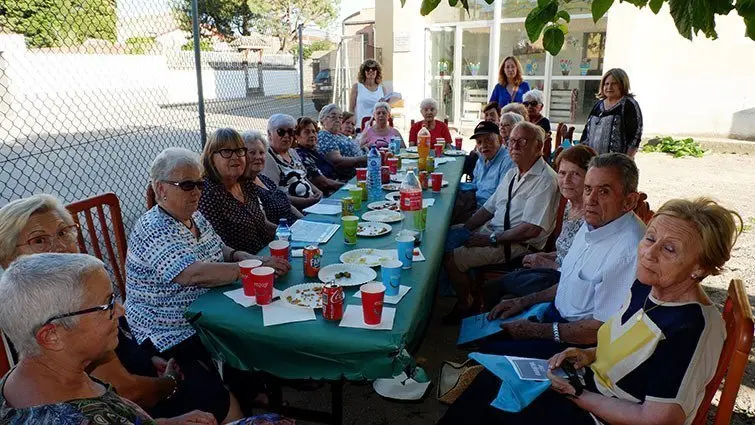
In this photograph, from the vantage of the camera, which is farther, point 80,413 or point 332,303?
point 332,303

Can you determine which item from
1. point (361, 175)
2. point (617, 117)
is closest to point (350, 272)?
point (361, 175)

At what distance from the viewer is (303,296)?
2.12 meters

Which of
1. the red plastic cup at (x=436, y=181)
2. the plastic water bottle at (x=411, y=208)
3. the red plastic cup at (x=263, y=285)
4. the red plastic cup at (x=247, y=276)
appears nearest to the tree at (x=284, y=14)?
the red plastic cup at (x=436, y=181)

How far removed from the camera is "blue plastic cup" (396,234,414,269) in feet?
7.80

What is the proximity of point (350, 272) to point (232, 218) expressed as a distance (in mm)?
962

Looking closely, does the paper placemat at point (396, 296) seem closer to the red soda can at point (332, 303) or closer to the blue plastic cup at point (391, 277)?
the blue plastic cup at point (391, 277)

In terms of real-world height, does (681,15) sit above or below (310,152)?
above

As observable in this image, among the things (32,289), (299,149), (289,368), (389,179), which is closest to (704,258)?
(289,368)

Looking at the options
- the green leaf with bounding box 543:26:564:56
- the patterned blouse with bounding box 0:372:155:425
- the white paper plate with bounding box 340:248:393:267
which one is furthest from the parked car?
the patterned blouse with bounding box 0:372:155:425

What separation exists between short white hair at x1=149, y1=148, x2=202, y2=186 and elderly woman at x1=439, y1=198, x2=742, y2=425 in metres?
1.80

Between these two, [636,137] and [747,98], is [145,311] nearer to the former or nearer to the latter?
[636,137]

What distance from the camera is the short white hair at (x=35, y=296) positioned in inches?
50.9

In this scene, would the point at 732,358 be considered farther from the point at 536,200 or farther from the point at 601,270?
the point at 536,200

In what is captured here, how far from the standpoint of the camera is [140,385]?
182 centimetres
